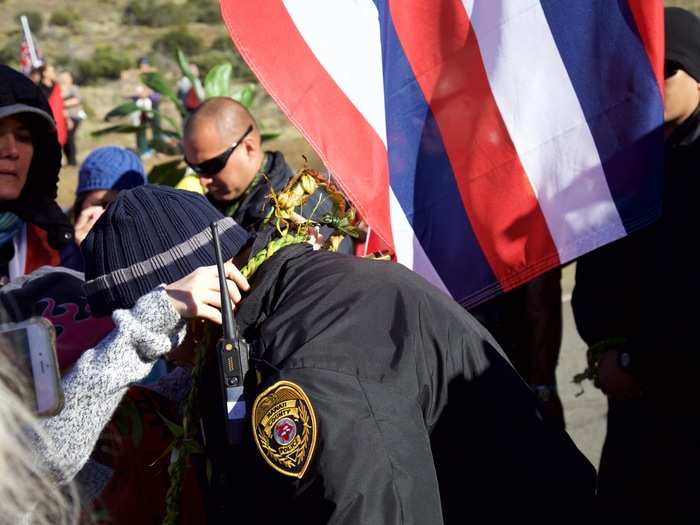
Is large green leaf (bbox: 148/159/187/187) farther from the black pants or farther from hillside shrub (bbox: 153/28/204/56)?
hillside shrub (bbox: 153/28/204/56)

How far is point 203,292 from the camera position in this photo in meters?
1.85

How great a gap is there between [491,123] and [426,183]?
0.25 m

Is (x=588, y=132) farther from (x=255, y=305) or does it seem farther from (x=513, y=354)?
(x=513, y=354)

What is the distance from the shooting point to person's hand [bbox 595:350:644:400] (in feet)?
9.50

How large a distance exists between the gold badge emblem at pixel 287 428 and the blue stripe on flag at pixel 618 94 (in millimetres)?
1332

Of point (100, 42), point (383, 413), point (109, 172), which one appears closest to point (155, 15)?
point (100, 42)

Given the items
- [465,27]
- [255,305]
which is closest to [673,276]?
[465,27]

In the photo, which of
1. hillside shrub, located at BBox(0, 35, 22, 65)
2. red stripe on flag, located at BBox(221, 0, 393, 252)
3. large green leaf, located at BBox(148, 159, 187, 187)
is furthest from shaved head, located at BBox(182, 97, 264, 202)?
hillside shrub, located at BBox(0, 35, 22, 65)

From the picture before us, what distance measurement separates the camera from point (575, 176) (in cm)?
259

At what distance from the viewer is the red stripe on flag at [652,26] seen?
8.05 ft

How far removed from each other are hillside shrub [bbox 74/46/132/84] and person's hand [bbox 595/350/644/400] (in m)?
Result: 33.9

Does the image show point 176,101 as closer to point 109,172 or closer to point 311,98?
point 109,172

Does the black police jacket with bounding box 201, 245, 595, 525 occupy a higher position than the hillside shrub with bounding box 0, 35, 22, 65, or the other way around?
the hillside shrub with bounding box 0, 35, 22, 65

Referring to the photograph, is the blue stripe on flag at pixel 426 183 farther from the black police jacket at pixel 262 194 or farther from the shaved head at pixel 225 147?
the shaved head at pixel 225 147
